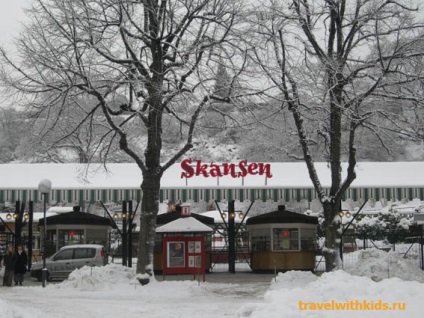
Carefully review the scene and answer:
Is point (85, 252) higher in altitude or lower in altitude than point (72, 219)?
lower

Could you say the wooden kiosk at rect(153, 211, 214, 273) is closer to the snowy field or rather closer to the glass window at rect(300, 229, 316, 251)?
the glass window at rect(300, 229, 316, 251)

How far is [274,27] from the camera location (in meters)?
20.0

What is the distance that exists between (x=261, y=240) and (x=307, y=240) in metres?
1.90

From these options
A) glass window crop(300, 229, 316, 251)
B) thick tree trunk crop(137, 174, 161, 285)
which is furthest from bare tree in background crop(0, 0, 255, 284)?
glass window crop(300, 229, 316, 251)

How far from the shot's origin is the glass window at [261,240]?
27625mm

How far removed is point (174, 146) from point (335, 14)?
2177 inches

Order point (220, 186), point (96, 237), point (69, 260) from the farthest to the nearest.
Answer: point (96, 237) < point (220, 186) < point (69, 260)

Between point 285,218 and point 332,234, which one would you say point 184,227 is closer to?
point 332,234

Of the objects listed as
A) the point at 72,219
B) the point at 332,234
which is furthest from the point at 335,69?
the point at 72,219

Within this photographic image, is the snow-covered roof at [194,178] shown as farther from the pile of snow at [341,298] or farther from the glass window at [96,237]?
the pile of snow at [341,298]

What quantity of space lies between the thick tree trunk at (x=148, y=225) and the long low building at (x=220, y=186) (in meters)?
5.16

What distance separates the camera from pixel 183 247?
71.0ft

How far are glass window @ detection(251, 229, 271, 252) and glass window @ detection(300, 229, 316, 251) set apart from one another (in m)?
1.35

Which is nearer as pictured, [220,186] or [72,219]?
[220,186]
